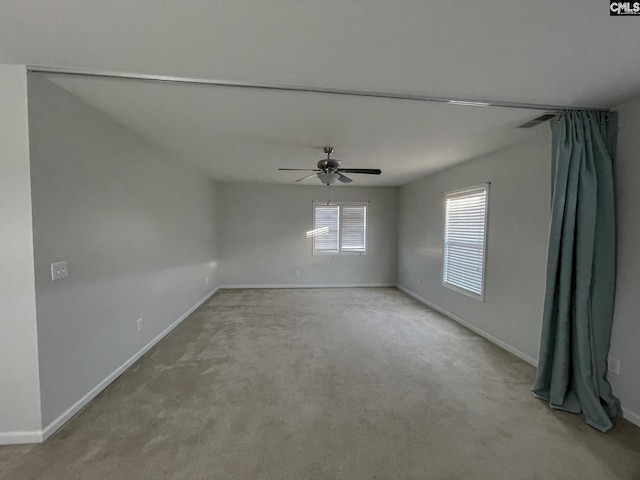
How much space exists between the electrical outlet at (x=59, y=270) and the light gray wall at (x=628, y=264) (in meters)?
4.06

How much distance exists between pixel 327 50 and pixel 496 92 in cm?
127

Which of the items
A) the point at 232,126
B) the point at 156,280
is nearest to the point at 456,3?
the point at 232,126

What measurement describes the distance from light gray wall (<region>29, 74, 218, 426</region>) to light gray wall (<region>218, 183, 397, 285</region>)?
239cm

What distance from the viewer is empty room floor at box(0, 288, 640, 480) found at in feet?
5.12

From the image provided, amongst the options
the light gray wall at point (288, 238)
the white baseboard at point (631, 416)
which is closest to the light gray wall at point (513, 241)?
the white baseboard at point (631, 416)

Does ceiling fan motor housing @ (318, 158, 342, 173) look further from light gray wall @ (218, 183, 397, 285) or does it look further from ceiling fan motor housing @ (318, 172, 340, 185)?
light gray wall @ (218, 183, 397, 285)

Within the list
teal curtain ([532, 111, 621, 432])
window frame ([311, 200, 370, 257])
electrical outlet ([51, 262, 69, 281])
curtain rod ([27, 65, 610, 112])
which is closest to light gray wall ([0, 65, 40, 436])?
electrical outlet ([51, 262, 69, 281])

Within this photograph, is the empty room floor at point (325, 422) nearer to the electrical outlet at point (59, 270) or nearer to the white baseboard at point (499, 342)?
the white baseboard at point (499, 342)

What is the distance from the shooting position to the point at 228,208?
586 centimetres

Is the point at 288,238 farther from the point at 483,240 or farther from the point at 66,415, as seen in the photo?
the point at 66,415

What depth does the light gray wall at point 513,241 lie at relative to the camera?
269 centimetres

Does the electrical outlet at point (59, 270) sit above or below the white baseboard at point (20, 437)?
above

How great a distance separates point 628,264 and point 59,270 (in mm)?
4079

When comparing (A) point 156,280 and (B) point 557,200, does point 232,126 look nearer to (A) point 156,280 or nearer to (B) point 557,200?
(A) point 156,280
